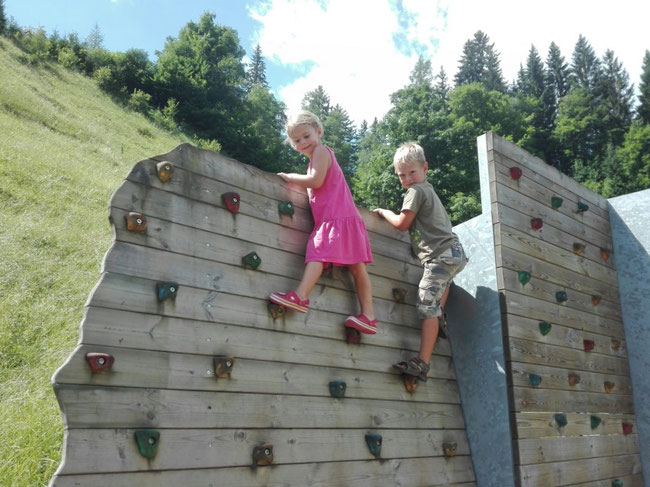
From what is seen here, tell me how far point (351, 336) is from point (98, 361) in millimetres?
1511

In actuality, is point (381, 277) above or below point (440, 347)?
above

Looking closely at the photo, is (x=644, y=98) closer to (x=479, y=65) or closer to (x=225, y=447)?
(x=479, y=65)

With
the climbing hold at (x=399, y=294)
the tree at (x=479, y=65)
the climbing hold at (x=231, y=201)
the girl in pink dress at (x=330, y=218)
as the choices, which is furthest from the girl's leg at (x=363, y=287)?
the tree at (x=479, y=65)

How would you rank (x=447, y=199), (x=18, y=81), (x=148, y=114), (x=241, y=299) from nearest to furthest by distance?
(x=241, y=299), (x=18, y=81), (x=447, y=199), (x=148, y=114)

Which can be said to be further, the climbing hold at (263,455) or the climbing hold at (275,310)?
the climbing hold at (275,310)

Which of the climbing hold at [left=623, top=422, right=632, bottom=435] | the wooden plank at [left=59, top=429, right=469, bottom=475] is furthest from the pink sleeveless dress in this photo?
the climbing hold at [left=623, top=422, right=632, bottom=435]

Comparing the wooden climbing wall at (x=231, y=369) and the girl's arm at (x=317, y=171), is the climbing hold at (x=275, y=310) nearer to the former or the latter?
the wooden climbing wall at (x=231, y=369)

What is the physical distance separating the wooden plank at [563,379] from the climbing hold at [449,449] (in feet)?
1.93

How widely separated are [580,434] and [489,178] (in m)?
2.00

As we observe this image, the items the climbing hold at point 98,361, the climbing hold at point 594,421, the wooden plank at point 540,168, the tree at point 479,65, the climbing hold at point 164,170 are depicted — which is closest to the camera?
the climbing hold at point 98,361

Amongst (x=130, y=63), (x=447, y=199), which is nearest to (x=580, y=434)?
(x=447, y=199)

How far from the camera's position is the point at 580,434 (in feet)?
13.7

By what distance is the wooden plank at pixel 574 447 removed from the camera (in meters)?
3.66

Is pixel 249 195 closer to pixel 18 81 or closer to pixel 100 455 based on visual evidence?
pixel 100 455
